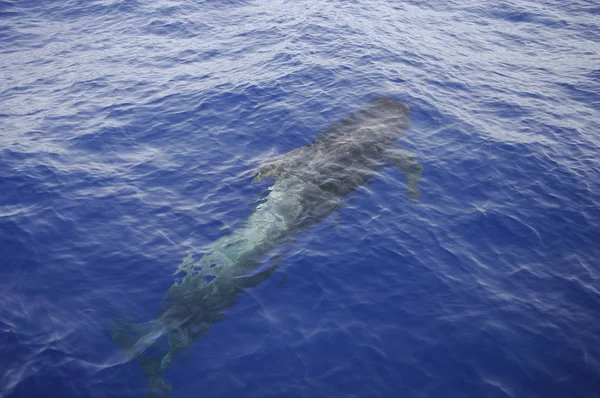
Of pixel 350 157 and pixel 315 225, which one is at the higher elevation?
pixel 350 157

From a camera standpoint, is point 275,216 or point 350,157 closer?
point 275,216

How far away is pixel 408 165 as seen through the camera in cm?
1633

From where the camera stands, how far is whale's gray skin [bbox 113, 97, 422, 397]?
10.6 m

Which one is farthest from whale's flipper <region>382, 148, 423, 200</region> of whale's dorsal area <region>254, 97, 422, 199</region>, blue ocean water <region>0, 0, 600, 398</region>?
blue ocean water <region>0, 0, 600, 398</region>

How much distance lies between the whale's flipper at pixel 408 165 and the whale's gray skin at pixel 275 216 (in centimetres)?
3

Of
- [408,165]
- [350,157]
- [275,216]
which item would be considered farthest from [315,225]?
[408,165]

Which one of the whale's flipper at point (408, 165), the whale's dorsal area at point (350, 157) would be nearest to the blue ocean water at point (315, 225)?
the whale's flipper at point (408, 165)

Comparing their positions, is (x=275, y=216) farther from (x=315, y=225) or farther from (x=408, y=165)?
(x=408, y=165)

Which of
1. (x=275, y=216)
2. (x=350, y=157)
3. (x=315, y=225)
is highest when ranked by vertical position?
(x=350, y=157)

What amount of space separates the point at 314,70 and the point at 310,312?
14679mm

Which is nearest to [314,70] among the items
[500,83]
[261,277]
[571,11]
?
[500,83]

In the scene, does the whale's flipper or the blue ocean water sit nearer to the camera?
the blue ocean water

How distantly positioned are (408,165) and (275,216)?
5.75 metres

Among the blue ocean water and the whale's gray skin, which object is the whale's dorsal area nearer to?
the whale's gray skin
